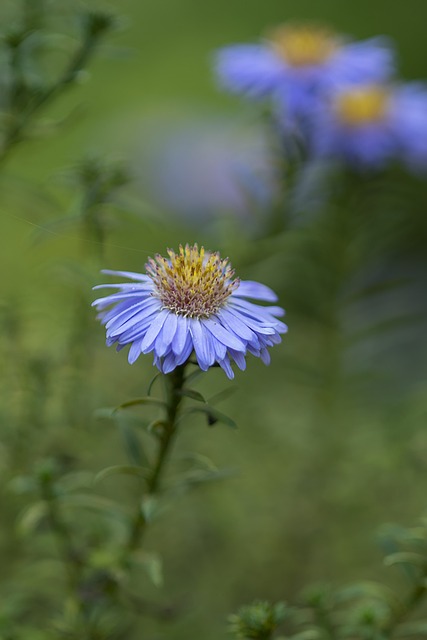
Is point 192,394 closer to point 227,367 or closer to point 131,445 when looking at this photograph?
point 227,367

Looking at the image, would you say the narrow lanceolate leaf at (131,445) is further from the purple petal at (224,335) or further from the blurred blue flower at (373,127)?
the blurred blue flower at (373,127)

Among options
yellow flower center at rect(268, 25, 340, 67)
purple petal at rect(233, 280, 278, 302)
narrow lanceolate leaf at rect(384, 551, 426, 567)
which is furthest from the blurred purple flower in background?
narrow lanceolate leaf at rect(384, 551, 426, 567)

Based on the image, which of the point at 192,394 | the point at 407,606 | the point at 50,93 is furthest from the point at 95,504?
the point at 50,93

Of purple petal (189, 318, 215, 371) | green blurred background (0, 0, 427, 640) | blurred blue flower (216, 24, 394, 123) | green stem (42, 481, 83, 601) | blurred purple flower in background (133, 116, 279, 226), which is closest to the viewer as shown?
purple petal (189, 318, 215, 371)

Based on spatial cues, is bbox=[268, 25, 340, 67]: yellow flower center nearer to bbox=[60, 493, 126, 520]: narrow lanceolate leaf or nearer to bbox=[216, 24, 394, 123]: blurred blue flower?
bbox=[216, 24, 394, 123]: blurred blue flower

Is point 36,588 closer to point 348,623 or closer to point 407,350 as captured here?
point 348,623

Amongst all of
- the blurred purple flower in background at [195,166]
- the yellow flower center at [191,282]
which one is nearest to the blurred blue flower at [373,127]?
the blurred purple flower in background at [195,166]

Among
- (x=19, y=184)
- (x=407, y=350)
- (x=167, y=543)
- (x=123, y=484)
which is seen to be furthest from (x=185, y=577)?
(x=407, y=350)
